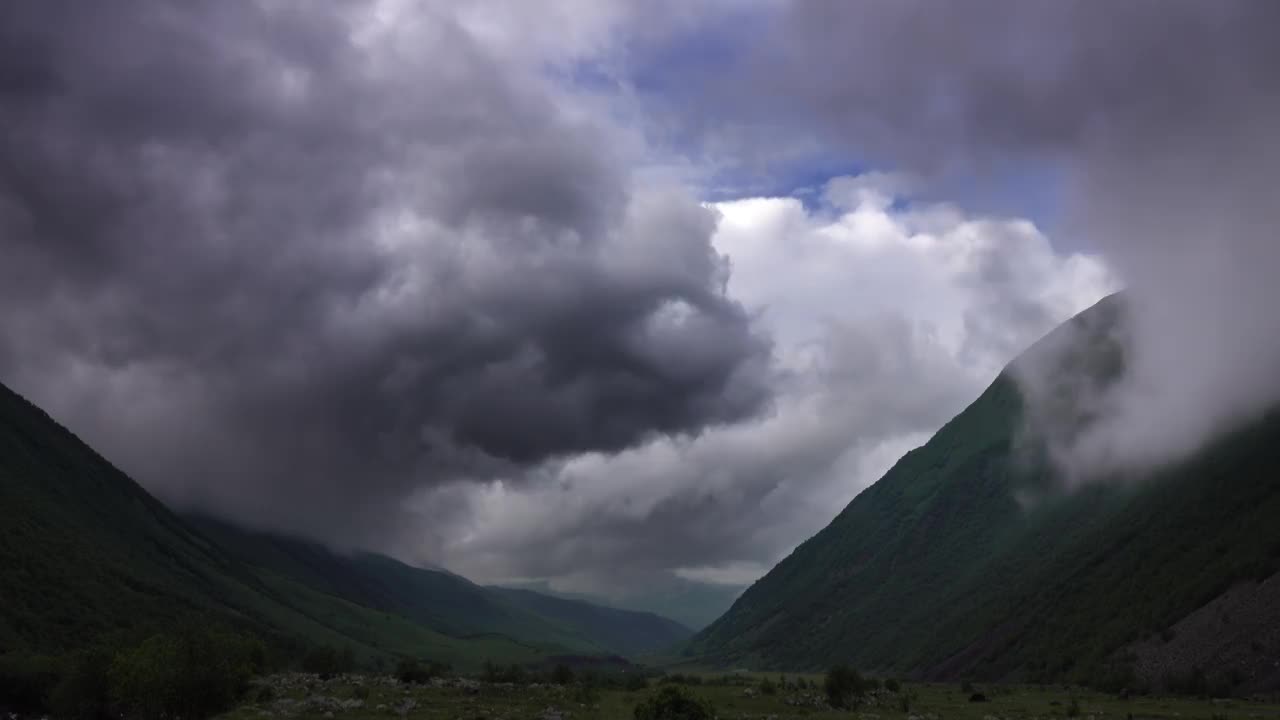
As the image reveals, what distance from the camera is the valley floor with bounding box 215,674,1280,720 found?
3482 inches

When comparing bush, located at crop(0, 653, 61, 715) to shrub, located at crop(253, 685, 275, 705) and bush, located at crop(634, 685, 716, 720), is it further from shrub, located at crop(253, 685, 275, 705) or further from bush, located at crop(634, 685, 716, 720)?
bush, located at crop(634, 685, 716, 720)

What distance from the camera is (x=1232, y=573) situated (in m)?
179

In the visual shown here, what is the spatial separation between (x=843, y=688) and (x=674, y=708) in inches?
1704

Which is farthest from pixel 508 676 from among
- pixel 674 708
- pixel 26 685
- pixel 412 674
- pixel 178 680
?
pixel 674 708

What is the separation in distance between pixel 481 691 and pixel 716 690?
3144 cm

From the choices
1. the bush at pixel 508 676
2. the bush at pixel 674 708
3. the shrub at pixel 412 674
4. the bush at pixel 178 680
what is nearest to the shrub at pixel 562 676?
the bush at pixel 508 676

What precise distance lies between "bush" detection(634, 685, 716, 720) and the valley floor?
8949 millimetres

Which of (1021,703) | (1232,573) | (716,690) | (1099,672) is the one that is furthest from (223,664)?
(1232,573)

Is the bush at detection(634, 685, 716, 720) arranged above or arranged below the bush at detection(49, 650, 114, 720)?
above

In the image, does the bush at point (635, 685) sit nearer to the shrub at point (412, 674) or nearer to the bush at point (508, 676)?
the bush at point (508, 676)

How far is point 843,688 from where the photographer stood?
116m

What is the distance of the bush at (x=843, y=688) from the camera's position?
4439 inches

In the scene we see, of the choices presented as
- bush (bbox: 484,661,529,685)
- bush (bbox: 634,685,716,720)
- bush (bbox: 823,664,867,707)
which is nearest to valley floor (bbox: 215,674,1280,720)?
bush (bbox: 823,664,867,707)

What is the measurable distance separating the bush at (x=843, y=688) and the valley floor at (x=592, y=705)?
5.37 ft
